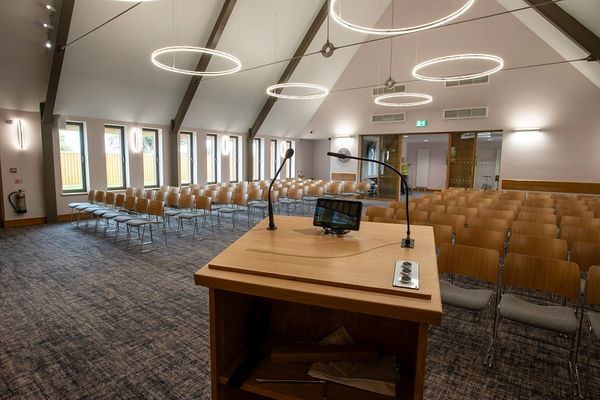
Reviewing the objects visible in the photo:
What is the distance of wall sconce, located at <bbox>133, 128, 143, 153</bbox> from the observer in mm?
10156

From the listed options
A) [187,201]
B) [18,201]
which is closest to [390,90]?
[187,201]

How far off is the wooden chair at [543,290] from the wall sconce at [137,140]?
10.2 m

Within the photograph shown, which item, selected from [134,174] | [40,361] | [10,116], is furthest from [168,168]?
[40,361]

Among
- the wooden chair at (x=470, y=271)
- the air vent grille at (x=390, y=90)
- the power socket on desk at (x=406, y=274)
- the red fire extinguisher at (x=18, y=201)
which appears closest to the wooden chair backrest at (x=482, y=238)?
the wooden chair at (x=470, y=271)

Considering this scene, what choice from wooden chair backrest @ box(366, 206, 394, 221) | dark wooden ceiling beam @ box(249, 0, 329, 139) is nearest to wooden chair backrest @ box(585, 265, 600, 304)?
wooden chair backrest @ box(366, 206, 394, 221)

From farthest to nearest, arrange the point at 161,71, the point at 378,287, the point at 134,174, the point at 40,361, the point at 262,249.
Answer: the point at 134,174, the point at 161,71, the point at 40,361, the point at 262,249, the point at 378,287

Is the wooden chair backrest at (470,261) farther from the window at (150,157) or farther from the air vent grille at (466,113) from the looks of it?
the air vent grille at (466,113)

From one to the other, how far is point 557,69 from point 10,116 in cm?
1443

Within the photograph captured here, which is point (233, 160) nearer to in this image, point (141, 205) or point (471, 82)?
point (141, 205)

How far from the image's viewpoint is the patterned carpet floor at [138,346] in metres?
2.41

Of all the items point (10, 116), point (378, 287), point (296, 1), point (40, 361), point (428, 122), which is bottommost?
point (40, 361)

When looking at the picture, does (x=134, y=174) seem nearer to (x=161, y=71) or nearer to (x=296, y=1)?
(x=161, y=71)

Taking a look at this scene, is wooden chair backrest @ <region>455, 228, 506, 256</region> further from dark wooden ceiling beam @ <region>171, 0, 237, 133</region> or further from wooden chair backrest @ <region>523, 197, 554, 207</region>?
dark wooden ceiling beam @ <region>171, 0, 237, 133</region>

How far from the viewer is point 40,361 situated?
2695mm
